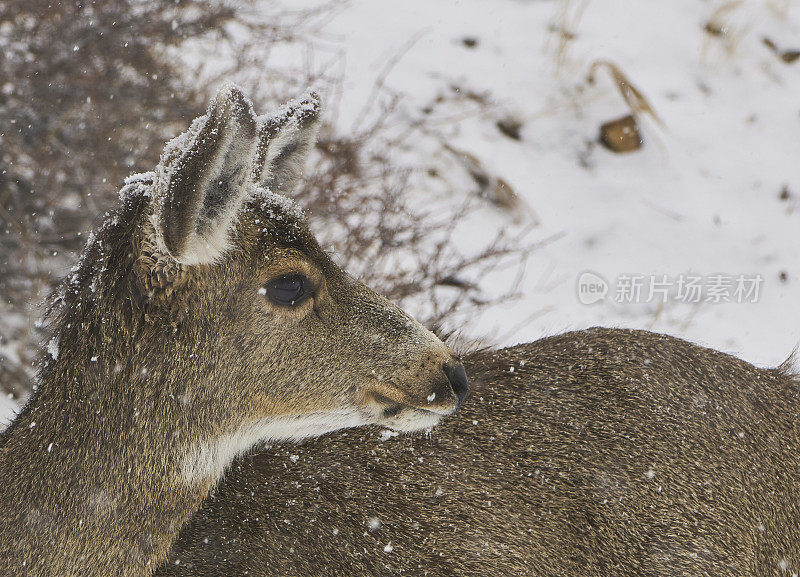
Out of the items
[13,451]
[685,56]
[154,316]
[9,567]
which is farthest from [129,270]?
[685,56]

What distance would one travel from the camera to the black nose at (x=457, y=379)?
3248 mm

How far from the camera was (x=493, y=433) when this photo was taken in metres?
3.62

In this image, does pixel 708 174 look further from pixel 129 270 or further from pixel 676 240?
pixel 129 270

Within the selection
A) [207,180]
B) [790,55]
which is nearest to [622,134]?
[790,55]

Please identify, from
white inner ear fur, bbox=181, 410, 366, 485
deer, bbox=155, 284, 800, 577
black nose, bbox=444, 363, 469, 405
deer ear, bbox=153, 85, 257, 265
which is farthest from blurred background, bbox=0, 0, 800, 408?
deer ear, bbox=153, 85, 257, 265

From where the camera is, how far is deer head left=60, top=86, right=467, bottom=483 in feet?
9.52

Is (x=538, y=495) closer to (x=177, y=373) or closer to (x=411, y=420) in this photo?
(x=411, y=420)

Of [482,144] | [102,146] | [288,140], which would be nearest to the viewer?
[288,140]

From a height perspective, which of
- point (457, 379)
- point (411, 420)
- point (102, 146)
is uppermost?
point (457, 379)

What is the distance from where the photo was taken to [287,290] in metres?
3.07

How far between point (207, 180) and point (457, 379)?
3.75 ft

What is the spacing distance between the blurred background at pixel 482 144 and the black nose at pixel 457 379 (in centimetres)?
173

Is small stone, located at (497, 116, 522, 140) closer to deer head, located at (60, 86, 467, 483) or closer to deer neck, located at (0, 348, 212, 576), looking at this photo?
deer head, located at (60, 86, 467, 483)

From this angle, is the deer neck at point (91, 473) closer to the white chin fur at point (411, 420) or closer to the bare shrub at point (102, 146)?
the white chin fur at point (411, 420)
